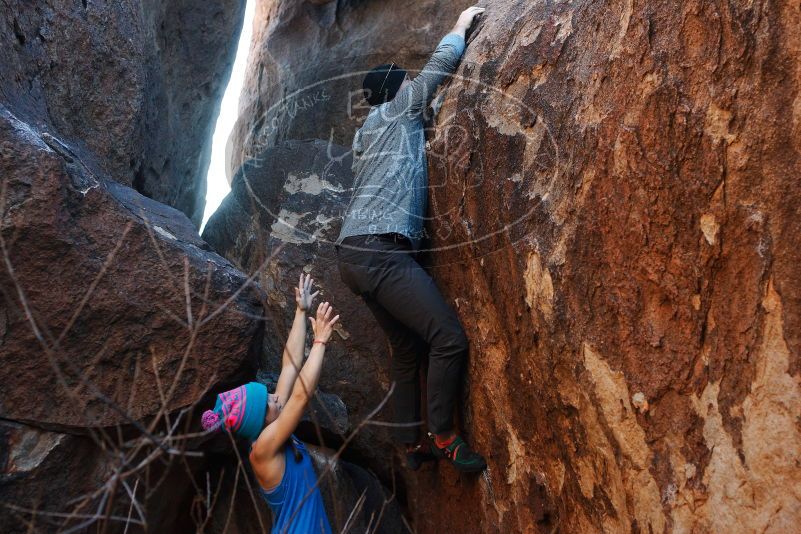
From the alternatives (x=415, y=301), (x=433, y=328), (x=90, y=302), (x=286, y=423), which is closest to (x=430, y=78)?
(x=415, y=301)

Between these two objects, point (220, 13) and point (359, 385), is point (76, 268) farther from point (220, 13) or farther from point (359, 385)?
point (220, 13)

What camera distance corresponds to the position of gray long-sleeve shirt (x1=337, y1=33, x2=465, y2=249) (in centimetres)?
354

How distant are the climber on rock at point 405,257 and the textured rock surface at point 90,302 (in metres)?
0.68

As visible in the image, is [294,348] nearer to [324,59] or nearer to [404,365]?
[404,365]

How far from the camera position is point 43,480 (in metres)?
3.33

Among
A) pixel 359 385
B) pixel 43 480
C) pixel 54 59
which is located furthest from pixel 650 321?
pixel 54 59

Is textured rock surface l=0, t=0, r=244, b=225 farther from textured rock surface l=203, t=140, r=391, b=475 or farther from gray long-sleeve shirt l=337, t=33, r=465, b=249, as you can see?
gray long-sleeve shirt l=337, t=33, r=465, b=249

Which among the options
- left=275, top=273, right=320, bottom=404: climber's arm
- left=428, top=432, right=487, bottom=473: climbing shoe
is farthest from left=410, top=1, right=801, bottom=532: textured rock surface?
left=275, top=273, right=320, bottom=404: climber's arm

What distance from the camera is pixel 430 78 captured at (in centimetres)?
373

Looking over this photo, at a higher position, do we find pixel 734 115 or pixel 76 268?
pixel 734 115

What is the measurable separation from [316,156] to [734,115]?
9.21 ft

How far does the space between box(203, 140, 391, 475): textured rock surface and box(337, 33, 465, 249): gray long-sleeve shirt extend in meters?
0.66

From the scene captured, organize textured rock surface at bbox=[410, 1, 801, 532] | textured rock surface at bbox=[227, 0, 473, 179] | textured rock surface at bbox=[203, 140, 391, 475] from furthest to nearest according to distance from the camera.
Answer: textured rock surface at bbox=[227, 0, 473, 179] < textured rock surface at bbox=[203, 140, 391, 475] < textured rock surface at bbox=[410, 1, 801, 532]

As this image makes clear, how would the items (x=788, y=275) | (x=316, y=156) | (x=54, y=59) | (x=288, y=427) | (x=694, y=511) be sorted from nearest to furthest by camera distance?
(x=788, y=275), (x=694, y=511), (x=288, y=427), (x=54, y=59), (x=316, y=156)
